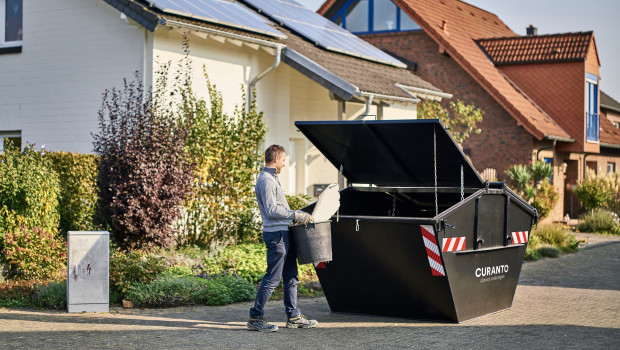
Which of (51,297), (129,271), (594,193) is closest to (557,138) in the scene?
(594,193)

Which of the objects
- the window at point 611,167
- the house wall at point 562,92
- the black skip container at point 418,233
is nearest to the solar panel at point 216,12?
the black skip container at point 418,233

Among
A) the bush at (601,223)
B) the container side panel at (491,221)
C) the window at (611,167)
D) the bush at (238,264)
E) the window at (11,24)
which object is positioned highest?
the window at (11,24)

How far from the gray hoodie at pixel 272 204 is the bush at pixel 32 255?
→ 366cm

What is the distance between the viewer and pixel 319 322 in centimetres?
897

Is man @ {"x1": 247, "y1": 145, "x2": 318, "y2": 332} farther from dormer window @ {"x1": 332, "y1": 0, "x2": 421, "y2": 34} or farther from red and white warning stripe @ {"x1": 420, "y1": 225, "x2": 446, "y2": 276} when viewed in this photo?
dormer window @ {"x1": 332, "y1": 0, "x2": 421, "y2": 34}

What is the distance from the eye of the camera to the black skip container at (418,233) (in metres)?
8.60

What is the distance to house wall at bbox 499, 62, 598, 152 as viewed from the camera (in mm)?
28594

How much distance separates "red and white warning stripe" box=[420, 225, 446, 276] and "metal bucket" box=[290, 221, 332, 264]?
3.20 ft

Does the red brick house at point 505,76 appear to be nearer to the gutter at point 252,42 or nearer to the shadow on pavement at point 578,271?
the shadow on pavement at point 578,271

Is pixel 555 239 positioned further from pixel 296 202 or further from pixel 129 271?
pixel 129 271

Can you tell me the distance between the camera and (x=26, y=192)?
10797mm

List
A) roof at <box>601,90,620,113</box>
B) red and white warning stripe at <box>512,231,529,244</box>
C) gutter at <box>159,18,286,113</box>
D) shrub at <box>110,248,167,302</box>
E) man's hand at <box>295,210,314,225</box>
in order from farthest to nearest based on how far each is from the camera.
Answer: roof at <box>601,90,620,113</box>, gutter at <box>159,18,286,113</box>, shrub at <box>110,248,167,302</box>, red and white warning stripe at <box>512,231,529,244</box>, man's hand at <box>295,210,314,225</box>

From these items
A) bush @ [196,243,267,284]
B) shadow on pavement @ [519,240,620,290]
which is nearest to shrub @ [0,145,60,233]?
bush @ [196,243,267,284]

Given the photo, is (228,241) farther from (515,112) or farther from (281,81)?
(515,112)
